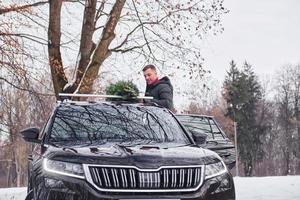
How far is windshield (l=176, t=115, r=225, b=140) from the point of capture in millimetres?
7948

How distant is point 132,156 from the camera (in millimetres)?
4148

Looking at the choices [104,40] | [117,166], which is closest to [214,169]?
[117,166]

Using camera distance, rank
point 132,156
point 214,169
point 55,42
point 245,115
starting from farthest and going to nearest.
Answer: point 245,115 → point 55,42 → point 214,169 → point 132,156

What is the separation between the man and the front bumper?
3.37m

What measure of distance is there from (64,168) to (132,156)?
1.80 ft

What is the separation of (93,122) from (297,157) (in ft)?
231

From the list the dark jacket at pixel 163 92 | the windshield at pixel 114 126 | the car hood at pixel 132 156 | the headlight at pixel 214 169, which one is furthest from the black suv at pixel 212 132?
the car hood at pixel 132 156

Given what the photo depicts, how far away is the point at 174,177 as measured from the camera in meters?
4.07

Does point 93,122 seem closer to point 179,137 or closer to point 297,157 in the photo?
point 179,137

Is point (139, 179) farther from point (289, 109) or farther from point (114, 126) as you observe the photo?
point (289, 109)

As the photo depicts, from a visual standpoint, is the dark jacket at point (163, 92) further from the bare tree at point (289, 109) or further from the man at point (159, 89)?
the bare tree at point (289, 109)

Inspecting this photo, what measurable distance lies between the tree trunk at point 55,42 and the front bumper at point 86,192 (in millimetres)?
11023

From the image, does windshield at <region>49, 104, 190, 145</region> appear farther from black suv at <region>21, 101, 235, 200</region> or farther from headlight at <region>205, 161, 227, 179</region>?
headlight at <region>205, 161, 227, 179</region>

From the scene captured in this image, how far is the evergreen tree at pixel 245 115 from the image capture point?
67.2 m
